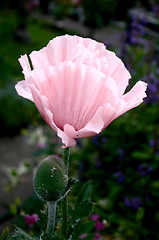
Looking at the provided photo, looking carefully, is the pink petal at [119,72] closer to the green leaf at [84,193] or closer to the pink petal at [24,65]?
the pink petal at [24,65]

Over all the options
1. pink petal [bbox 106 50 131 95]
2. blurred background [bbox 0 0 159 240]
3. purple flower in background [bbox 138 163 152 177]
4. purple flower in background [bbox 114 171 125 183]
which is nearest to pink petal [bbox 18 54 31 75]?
pink petal [bbox 106 50 131 95]

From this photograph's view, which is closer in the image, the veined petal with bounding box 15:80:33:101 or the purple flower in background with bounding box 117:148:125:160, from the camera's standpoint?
the veined petal with bounding box 15:80:33:101

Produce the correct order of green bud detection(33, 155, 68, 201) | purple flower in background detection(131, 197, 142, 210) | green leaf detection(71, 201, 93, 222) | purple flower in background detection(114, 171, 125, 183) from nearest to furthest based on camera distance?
green bud detection(33, 155, 68, 201)
green leaf detection(71, 201, 93, 222)
purple flower in background detection(131, 197, 142, 210)
purple flower in background detection(114, 171, 125, 183)

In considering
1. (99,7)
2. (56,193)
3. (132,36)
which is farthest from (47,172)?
(99,7)

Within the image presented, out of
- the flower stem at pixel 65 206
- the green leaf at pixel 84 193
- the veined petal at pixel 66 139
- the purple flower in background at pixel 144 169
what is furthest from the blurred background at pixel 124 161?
the veined petal at pixel 66 139

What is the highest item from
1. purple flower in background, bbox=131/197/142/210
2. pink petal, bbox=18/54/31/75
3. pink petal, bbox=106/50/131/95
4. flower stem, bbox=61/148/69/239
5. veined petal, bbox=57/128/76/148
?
pink petal, bbox=106/50/131/95

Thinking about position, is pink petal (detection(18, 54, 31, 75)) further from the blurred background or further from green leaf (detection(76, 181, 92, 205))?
the blurred background

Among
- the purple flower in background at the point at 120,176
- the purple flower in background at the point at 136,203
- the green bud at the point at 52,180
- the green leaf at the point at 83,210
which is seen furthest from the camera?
the purple flower in background at the point at 120,176
